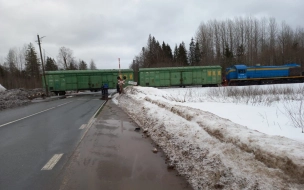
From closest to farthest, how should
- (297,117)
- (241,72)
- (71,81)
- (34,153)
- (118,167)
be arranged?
(118,167)
(34,153)
(297,117)
(71,81)
(241,72)

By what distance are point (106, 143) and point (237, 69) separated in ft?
118

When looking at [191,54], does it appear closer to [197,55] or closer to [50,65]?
[197,55]

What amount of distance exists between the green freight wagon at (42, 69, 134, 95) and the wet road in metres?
30.1

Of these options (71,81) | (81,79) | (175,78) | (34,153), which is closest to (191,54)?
(175,78)

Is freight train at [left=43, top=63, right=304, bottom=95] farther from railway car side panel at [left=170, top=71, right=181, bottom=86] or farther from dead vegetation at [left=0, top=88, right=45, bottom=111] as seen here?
dead vegetation at [left=0, top=88, right=45, bottom=111]

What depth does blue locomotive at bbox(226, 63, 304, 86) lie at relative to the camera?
38.6m

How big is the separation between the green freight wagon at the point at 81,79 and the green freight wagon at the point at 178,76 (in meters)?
2.96

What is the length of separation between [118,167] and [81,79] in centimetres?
3419

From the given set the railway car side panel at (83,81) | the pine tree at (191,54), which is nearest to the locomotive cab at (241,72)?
the railway car side panel at (83,81)

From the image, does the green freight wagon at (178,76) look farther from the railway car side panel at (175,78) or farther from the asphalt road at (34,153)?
the asphalt road at (34,153)

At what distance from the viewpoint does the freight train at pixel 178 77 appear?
36.9m

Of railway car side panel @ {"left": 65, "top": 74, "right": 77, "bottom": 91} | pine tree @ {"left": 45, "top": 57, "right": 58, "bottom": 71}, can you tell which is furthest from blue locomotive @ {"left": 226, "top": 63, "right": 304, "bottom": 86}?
pine tree @ {"left": 45, "top": 57, "right": 58, "bottom": 71}

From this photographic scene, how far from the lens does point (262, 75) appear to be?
128 ft

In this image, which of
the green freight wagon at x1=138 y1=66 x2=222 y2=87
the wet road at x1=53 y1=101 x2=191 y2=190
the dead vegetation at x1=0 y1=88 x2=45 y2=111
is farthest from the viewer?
the green freight wagon at x1=138 y1=66 x2=222 y2=87
